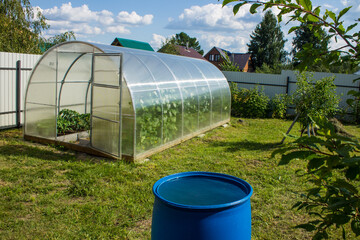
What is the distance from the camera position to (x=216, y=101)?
11609 mm

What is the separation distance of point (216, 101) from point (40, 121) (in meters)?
5.89

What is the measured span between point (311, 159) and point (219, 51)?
4913cm

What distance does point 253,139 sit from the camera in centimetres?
1010

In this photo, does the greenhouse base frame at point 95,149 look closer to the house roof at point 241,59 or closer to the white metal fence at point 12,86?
the white metal fence at point 12,86

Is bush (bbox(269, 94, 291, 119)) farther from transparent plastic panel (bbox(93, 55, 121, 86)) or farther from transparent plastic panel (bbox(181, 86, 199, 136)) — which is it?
transparent plastic panel (bbox(93, 55, 121, 86))

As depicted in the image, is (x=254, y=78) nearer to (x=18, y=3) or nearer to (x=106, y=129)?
(x=106, y=129)

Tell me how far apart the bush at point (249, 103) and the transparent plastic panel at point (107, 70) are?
8308mm

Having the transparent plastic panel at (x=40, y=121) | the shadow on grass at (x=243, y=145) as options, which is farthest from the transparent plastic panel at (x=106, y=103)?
the shadow on grass at (x=243, y=145)

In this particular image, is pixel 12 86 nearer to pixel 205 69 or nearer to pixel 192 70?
pixel 192 70

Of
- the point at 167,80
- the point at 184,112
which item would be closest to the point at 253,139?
the point at 184,112

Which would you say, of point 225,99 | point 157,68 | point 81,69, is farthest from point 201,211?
point 225,99

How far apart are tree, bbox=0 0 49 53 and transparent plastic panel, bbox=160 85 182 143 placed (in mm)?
10455

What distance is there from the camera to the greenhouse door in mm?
7289

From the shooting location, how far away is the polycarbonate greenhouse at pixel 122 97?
24.0 ft
